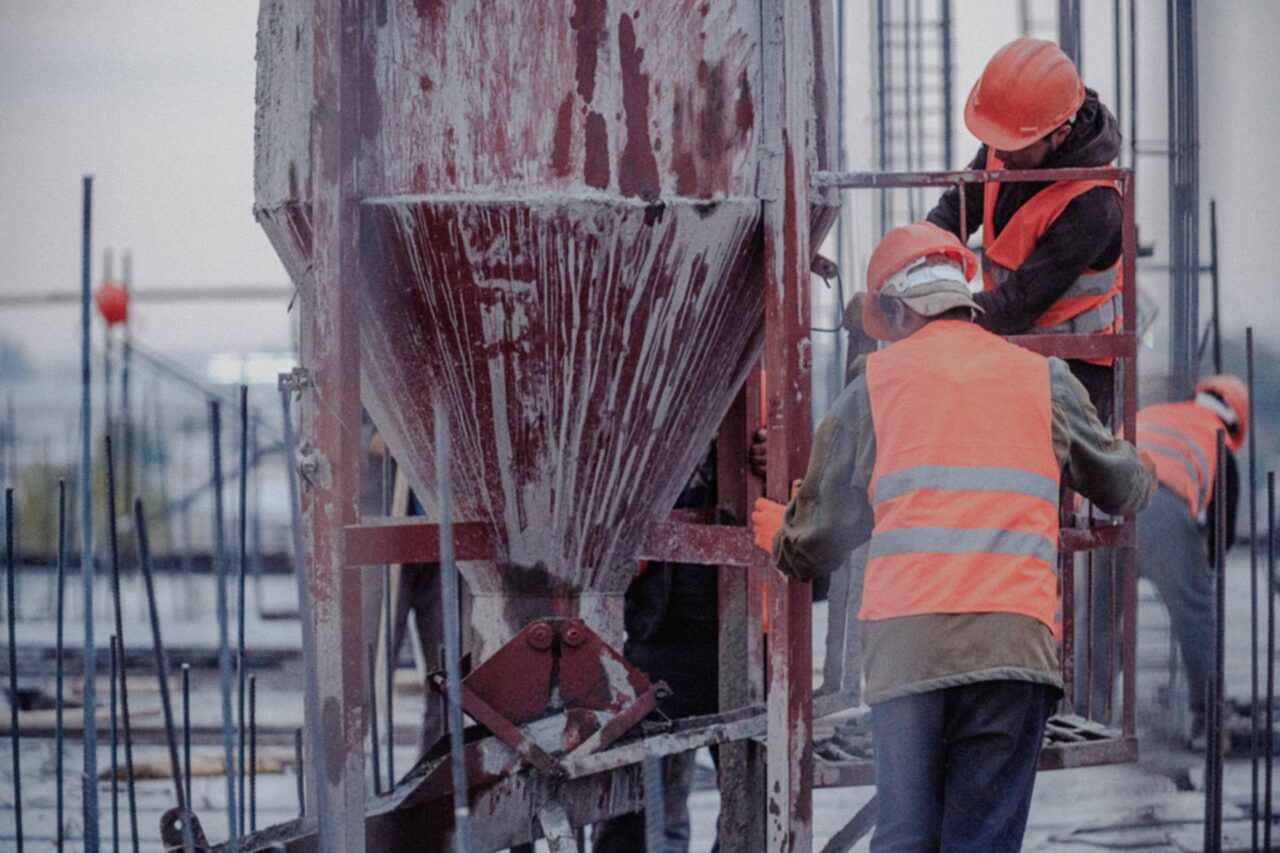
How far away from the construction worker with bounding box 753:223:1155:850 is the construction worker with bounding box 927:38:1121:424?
22.2 inches

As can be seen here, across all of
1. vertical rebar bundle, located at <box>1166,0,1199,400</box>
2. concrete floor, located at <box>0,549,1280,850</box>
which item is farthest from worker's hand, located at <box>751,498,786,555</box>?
vertical rebar bundle, located at <box>1166,0,1199,400</box>

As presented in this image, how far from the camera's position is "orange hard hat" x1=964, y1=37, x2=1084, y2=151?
150 inches

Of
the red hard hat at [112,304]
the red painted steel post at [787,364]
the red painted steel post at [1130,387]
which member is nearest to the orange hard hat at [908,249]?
the red painted steel post at [787,364]

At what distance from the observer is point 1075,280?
151 inches

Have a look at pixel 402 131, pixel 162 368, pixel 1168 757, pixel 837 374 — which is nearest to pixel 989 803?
pixel 402 131

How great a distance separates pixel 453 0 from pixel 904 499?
1.53 meters

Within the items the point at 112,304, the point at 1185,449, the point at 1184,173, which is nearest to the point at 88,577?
the point at 1185,449

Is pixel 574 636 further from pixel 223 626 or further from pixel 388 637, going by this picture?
pixel 388 637

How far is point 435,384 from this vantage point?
363 centimetres

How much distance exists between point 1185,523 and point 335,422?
14.9 feet

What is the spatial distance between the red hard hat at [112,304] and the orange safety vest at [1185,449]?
285 inches

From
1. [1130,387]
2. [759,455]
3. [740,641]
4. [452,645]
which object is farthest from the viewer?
[740,641]

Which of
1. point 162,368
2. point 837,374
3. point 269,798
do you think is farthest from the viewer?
point 162,368

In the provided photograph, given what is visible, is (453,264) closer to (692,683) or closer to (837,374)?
(692,683)
